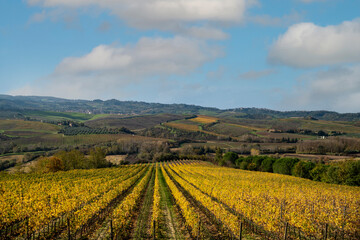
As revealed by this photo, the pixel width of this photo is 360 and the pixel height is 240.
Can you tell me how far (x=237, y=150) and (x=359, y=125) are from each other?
106800 millimetres

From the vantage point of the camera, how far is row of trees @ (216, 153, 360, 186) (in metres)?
44.6

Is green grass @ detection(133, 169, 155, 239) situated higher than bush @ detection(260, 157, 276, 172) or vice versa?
green grass @ detection(133, 169, 155, 239)

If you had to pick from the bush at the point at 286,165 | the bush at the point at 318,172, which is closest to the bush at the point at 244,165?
the bush at the point at 286,165

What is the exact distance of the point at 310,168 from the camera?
54.2 metres

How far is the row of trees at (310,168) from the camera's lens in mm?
44594

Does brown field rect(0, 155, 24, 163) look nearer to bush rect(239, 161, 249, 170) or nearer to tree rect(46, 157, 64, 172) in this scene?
tree rect(46, 157, 64, 172)

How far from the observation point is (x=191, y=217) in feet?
58.9

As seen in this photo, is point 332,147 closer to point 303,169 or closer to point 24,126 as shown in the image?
point 303,169

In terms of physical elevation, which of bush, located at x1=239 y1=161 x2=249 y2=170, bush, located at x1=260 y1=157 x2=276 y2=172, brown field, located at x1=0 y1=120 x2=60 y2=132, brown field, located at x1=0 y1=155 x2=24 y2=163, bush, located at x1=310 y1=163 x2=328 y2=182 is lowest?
brown field, located at x1=0 y1=155 x2=24 y2=163

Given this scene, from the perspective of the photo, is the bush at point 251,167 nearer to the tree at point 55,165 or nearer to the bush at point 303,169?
the bush at point 303,169

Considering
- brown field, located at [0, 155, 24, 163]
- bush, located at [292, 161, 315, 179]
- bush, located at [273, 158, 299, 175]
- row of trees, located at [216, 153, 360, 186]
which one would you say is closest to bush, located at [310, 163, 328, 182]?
row of trees, located at [216, 153, 360, 186]

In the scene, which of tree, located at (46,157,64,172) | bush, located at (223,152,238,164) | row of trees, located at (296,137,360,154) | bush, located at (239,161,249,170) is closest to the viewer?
tree, located at (46,157,64,172)

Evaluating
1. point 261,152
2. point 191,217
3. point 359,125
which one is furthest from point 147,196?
point 359,125

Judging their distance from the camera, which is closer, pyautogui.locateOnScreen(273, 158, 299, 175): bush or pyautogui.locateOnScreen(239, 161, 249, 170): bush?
pyautogui.locateOnScreen(273, 158, 299, 175): bush
